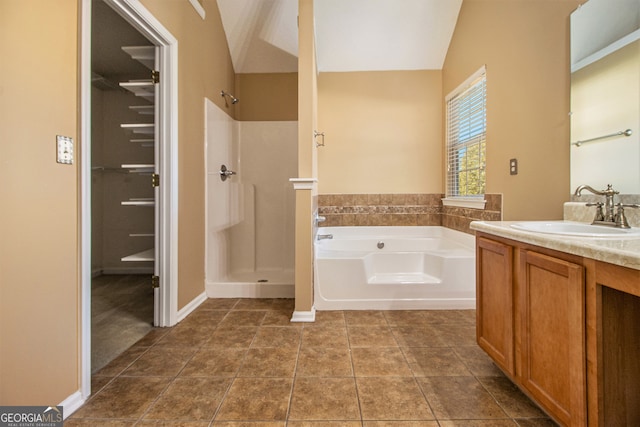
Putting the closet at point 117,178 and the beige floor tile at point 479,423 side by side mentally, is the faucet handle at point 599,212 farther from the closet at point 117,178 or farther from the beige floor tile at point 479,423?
the closet at point 117,178

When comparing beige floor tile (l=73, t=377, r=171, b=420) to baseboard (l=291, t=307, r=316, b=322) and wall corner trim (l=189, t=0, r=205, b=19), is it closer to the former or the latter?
baseboard (l=291, t=307, r=316, b=322)

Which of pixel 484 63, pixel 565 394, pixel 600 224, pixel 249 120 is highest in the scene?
pixel 484 63

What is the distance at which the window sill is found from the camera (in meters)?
2.68

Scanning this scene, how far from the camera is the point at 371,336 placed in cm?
202

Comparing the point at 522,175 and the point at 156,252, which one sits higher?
the point at 522,175

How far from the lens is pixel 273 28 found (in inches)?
122

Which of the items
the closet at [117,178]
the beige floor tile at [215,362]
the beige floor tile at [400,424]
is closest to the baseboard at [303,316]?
the beige floor tile at [215,362]

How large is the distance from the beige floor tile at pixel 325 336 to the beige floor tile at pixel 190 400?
60cm

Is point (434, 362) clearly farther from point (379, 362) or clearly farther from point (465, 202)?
point (465, 202)

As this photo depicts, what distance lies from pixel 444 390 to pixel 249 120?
3.22 m

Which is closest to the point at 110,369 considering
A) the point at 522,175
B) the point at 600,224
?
the point at 600,224

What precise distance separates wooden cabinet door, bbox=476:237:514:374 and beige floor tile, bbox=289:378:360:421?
29.2 inches

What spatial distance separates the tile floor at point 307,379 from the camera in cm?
127

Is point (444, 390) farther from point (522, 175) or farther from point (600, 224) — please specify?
point (522, 175)
